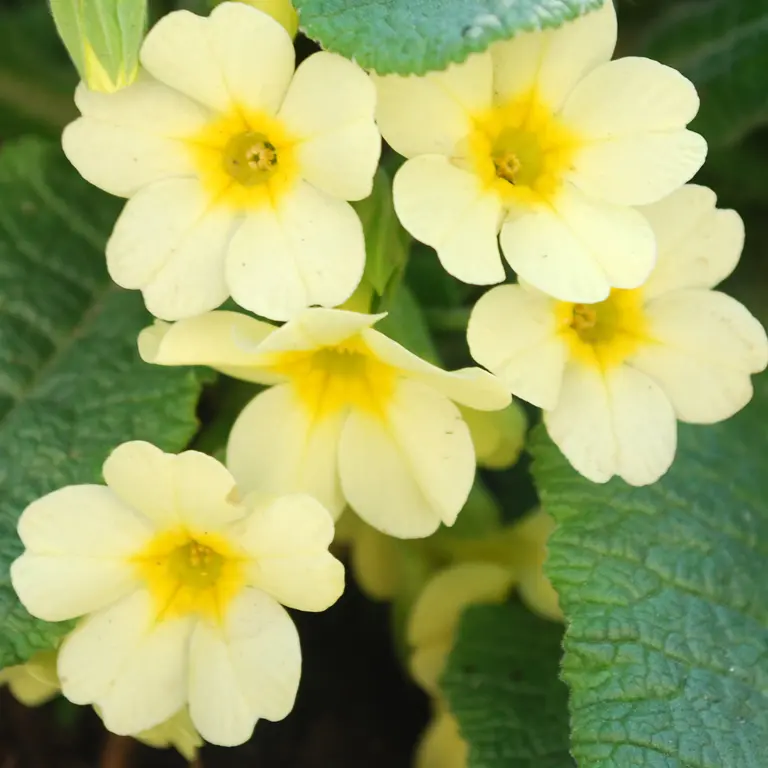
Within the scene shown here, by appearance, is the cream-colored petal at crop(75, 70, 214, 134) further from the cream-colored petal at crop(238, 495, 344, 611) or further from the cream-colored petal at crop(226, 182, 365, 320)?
the cream-colored petal at crop(238, 495, 344, 611)

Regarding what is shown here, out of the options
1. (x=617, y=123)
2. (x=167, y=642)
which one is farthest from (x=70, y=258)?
(x=617, y=123)

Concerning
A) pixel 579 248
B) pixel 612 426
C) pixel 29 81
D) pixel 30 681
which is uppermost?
pixel 579 248

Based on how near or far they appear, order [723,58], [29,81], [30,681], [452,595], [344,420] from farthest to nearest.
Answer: [29,81]
[723,58]
[452,595]
[30,681]
[344,420]

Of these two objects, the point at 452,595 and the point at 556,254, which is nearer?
the point at 556,254

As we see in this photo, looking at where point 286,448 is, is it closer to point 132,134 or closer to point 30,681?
point 132,134

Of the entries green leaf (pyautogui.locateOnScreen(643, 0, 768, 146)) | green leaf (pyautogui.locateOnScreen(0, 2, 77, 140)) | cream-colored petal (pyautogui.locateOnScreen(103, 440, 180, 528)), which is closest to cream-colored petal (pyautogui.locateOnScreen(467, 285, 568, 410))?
cream-colored petal (pyautogui.locateOnScreen(103, 440, 180, 528))

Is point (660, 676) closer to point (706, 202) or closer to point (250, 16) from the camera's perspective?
point (706, 202)

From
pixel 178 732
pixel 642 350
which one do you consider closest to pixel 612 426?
pixel 642 350
